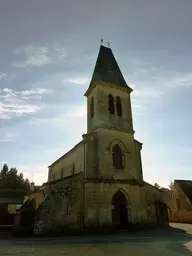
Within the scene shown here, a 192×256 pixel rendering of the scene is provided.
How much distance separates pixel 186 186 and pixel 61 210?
78.4 ft

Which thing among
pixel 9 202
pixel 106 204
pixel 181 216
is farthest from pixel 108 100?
pixel 9 202

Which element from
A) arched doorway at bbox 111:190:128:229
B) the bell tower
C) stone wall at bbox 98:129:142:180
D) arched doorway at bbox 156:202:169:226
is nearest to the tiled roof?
arched doorway at bbox 156:202:169:226

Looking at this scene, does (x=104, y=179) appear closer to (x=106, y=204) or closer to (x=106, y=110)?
(x=106, y=204)

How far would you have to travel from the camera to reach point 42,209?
18.7m

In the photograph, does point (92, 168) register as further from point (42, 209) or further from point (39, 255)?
point (39, 255)

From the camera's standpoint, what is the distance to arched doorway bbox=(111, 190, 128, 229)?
2217 centimetres

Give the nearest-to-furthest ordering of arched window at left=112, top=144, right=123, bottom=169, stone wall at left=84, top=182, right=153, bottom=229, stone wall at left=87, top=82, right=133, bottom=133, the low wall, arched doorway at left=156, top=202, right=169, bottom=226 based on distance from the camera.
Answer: stone wall at left=84, top=182, right=153, bottom=229, arched window at left=112, top=144, right=123, bottom=169, arched doorway at left=156, top=202, right=169, bottom=226, stone wall at left=87, top=82, right=133, bottom=133, the low wall

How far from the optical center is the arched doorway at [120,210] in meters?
22.2

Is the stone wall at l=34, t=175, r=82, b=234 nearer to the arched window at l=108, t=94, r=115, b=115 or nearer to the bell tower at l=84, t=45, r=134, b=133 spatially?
the bell tower at l=84, t=45, r=134, b=133

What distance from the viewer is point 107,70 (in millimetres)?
28938

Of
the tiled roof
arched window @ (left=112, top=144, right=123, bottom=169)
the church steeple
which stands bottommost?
the tiled roof

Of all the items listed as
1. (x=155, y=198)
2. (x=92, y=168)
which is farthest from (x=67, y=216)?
(x=155, y=198)

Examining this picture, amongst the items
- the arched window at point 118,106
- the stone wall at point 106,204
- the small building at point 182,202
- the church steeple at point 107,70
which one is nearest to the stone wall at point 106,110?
the arched window at point 118,106

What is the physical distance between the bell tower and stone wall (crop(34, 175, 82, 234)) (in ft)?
24.6
